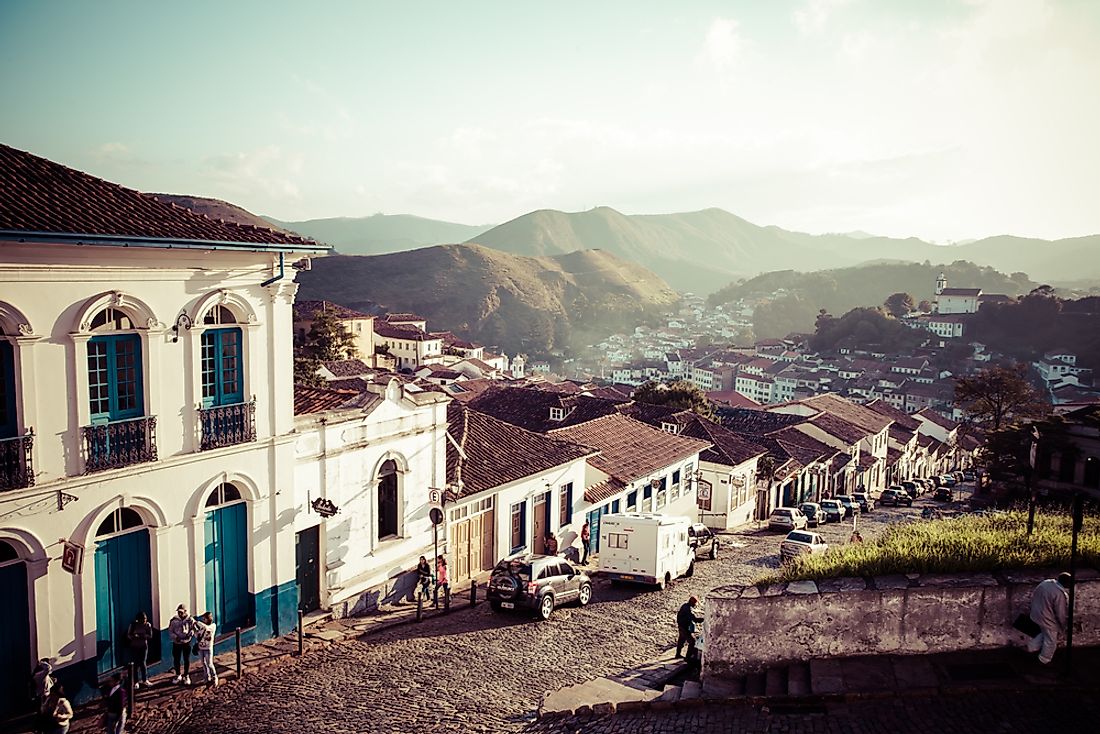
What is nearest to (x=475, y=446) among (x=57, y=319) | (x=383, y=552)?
(x=383, y=552)

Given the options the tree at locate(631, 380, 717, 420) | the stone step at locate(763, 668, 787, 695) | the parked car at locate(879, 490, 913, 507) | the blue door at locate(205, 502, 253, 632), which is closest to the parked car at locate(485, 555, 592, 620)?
the blue door at locate(205, 502, 253, 632)

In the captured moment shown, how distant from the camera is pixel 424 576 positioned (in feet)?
55.9

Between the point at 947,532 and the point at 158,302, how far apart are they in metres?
13.1

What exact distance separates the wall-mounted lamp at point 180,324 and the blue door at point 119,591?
3119 mm

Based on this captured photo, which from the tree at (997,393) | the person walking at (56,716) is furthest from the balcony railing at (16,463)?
the tree at (997,393)

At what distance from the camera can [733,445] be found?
1455 inches

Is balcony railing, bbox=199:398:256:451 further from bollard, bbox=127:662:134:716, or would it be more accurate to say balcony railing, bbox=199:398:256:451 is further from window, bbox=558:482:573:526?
window, bbox=558:482:573:526

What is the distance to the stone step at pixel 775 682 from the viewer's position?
952cm

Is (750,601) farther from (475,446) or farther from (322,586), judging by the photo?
(475,446)

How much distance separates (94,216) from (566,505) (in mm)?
15812

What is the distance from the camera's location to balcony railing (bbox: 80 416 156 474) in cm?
1126

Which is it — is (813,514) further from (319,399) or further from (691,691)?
(691,691)

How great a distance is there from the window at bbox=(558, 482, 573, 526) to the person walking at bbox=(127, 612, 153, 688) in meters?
13.2

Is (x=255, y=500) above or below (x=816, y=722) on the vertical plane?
above
